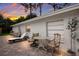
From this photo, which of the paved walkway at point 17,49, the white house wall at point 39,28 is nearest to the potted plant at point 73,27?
the white house wall at point 39,28

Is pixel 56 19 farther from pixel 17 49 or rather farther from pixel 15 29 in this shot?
pixel 17 49

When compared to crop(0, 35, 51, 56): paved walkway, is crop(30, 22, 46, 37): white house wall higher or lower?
higher

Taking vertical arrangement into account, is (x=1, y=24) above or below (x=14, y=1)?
below

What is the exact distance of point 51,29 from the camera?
3.12 metres

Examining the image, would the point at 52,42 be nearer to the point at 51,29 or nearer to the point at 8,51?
the point at 51,29

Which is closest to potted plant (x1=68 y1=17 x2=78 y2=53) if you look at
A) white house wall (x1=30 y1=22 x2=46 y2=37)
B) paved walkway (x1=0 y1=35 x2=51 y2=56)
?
white house wall (x1=30 y1=22 x2=46 y2=37)

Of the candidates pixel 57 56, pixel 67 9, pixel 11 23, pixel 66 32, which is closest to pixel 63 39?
pixel 66 32

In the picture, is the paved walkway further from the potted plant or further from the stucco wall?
the potted plant

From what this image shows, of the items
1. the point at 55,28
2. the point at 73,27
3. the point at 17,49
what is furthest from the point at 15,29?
the point at 73,27

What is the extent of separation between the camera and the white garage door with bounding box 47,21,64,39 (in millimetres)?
3016

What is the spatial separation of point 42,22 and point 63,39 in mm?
534

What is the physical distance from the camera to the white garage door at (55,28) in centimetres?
302

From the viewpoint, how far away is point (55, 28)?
3.08m

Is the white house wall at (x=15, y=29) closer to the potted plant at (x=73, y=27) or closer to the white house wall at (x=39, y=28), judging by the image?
the white house wall at (x=39, y=28)
